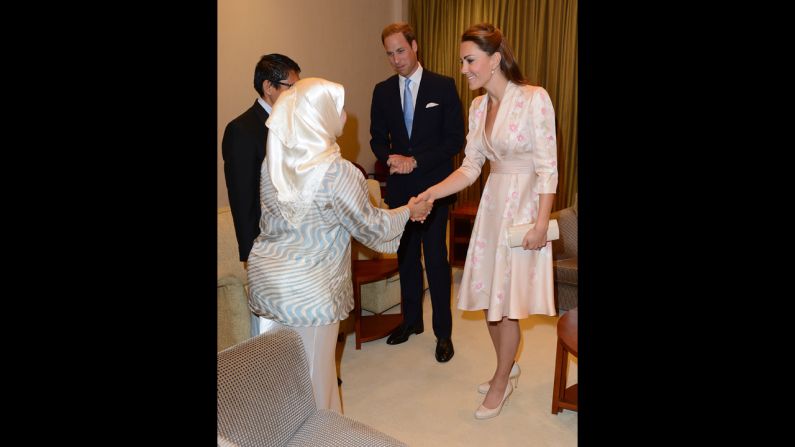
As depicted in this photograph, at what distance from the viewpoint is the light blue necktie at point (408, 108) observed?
13.5 ft

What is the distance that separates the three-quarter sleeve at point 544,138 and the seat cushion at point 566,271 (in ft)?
6.41

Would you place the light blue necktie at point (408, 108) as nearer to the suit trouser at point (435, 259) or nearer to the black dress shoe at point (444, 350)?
the suit trouser at point (435, 259)

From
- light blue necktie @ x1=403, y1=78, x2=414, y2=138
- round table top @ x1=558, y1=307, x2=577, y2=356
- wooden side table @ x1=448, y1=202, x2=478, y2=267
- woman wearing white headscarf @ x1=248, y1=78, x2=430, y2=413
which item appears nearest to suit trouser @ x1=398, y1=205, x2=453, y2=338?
light blue necktie @ x1=403, y1=78, x2=414, y2=138

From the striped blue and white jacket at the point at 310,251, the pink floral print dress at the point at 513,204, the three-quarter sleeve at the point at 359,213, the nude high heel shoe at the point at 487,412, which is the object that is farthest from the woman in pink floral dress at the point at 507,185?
the striped blue and white jacket at the point at 310,251

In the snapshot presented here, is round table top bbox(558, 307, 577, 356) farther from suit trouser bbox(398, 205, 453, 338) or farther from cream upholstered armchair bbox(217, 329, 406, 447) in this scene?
cream upholstered armchair bbox(217, 329, 406, 447)

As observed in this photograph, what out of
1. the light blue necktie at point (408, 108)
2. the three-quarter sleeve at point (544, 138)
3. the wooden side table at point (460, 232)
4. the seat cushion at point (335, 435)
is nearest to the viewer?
the seat cushion at point (335, 435)

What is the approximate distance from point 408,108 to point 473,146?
3.80 feet

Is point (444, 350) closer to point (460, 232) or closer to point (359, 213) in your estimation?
point (359, 213)

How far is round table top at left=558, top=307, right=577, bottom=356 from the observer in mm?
2867

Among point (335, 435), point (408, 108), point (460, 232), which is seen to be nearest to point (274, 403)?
point (335, 435)

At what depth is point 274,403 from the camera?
1.90 meters
